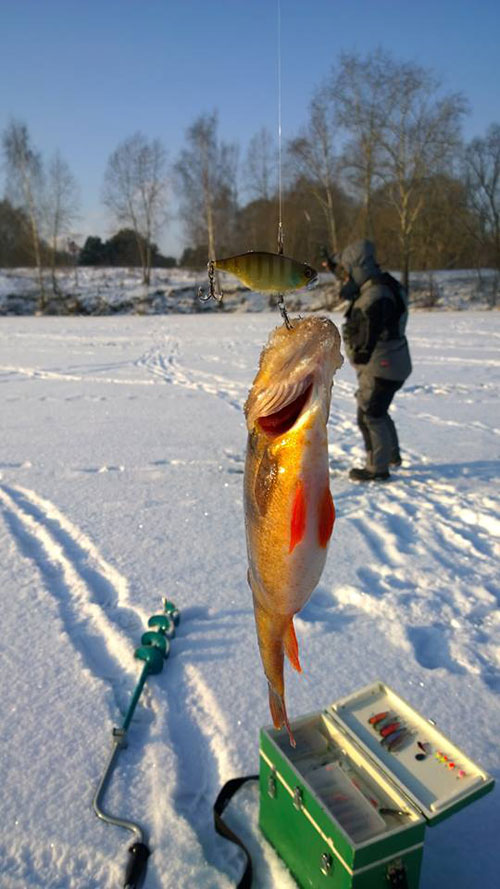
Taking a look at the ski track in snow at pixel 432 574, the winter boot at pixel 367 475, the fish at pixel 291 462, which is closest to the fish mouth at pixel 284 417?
the fish at pixel 291 462

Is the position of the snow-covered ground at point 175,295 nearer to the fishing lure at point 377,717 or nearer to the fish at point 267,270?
the fishing lure at point 377,717

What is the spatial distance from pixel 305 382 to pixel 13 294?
119 feet

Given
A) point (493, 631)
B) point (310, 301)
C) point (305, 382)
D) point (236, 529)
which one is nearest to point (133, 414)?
point (236, 529)

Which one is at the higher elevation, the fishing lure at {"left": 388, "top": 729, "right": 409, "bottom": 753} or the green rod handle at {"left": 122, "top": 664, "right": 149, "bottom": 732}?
the fishing lure at {"left": 388, "top": 729, "right": 409, "bottom": 753}

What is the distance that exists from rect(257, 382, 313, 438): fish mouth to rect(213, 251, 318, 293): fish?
210 mm

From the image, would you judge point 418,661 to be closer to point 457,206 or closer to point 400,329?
point 400,329

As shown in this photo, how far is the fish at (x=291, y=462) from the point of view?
1.05 meters

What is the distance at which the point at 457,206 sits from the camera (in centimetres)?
3244

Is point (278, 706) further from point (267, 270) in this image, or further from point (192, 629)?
point (192, 629)

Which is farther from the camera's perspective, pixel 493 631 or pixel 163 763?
pixel 493 631

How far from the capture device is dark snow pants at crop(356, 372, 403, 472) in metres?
5.71

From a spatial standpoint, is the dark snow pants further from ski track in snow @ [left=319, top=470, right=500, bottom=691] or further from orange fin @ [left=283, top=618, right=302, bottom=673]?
orange fin @ [left=283, top=618, right=302, bottom=673]

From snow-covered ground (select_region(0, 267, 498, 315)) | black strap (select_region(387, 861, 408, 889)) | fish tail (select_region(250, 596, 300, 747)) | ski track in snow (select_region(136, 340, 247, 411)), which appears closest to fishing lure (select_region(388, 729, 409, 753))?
black strap (select_region(387, 861, 408, 889))

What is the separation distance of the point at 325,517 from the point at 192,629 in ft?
8.77
